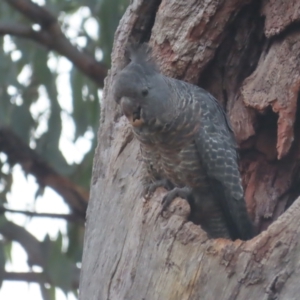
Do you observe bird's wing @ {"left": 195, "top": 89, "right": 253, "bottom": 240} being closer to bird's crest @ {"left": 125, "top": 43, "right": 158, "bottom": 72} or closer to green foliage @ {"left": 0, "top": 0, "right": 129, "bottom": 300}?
bird's crest @ {"left": 125, "top": 43, "right": 158, "bottom": 72}

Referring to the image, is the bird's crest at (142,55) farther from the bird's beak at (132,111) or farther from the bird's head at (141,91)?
the bird's beak at (132,111)

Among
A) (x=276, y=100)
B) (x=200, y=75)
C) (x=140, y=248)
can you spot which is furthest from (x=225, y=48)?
(x=140, y=248)

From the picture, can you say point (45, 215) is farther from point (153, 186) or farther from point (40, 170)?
point (153, 186)

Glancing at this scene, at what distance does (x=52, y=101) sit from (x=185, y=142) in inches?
79.5

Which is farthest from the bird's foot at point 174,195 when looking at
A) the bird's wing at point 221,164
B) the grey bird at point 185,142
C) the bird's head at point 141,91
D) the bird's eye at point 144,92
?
the bird's eye at point 144,92

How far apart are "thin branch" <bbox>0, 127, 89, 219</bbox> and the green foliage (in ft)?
0.34

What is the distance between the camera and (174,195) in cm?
275

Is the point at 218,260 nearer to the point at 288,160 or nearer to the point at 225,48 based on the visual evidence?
the point at 288,160

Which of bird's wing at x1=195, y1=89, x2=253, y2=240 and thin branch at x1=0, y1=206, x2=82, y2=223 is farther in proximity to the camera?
thin branch at x1=0, y1=206, x2=82, y2=223

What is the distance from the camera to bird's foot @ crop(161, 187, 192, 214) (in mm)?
2637

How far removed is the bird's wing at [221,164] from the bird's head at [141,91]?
0.20m

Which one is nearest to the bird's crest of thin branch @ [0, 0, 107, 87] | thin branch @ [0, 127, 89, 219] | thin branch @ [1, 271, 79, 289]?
thin branch @ [0, 0, 107, 87]

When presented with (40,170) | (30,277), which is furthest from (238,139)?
(30,277)

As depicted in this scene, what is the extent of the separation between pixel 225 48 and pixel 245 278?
3.90 ft
